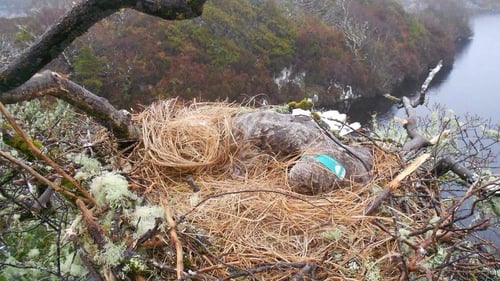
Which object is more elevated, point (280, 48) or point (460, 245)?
point (460, 245)

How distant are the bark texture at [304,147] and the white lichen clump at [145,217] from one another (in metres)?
0.96

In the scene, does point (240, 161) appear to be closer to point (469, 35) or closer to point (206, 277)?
point (206, 277)

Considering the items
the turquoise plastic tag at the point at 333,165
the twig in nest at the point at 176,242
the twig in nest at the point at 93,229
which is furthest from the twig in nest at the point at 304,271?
the turquoise plastic tag at the point at 333,165

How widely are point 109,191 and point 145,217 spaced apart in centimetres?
18

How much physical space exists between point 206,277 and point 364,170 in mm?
1417

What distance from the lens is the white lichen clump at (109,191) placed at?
175 cm

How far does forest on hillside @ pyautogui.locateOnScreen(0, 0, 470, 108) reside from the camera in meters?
21.1

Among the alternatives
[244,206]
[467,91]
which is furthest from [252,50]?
[244,206]

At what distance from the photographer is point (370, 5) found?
1414 inches

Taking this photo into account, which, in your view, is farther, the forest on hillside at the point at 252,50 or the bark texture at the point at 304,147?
the forest on hillside at the point at 252,50

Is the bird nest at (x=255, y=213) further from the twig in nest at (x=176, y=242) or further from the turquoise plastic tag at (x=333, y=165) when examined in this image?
the turquoise plastic tag at (x=333, y=165)

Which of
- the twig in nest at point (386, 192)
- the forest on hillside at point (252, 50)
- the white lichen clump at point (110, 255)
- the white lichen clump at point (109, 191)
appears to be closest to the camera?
the white lichen clump at point (110, 255)

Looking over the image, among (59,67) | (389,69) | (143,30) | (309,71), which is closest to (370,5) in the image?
(389,69)

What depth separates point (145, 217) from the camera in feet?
5.81
